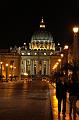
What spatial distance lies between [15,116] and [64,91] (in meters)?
2.66

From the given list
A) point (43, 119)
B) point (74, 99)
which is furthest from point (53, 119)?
point (74, 99)

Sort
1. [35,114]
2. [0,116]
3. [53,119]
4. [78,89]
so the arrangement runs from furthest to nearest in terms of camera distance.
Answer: [35,114] < [0,116] < [53,119] < [78,89]

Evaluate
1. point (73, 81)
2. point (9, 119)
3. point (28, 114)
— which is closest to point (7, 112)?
point (28, 114)

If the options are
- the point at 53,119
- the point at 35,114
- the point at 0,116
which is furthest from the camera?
the point at 35,114

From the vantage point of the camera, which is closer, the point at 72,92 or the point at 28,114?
the point at 72,92

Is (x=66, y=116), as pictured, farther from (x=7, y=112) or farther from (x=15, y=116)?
(x=7, y=112)

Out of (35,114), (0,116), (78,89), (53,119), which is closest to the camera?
(78,89)

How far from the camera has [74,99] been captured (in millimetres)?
18812

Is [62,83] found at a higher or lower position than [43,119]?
higher

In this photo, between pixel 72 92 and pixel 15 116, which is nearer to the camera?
pixel 72 92

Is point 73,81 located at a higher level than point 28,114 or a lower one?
higher

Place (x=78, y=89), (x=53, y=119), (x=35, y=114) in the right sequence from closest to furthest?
(x=78, y=89) → (x=53, y=119) → (x=35, y=114)

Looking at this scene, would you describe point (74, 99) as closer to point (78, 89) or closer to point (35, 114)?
point (78, 89)

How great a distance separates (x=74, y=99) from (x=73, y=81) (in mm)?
645
